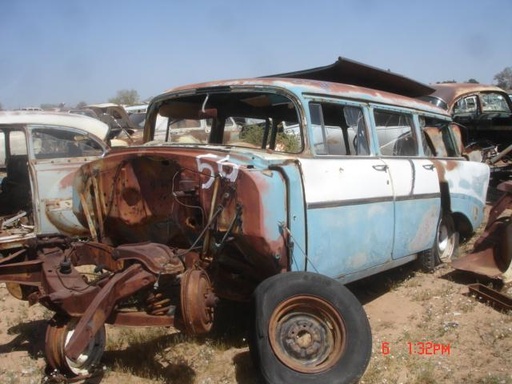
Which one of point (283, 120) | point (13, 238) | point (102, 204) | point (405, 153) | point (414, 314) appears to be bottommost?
point (414, 314)

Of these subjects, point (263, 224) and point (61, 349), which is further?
point (263, 224)

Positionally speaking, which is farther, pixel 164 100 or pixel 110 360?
pixel 164 100

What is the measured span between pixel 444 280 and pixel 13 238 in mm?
4775

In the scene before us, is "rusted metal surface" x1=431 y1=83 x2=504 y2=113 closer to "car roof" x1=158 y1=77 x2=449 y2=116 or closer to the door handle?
"car roof" x1=158 y1=77 x2=449 y2=116

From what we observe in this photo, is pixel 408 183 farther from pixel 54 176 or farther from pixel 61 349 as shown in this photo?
pixel 54 176

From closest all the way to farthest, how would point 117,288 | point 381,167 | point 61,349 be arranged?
point 61,349
point 117,288
point 381,167

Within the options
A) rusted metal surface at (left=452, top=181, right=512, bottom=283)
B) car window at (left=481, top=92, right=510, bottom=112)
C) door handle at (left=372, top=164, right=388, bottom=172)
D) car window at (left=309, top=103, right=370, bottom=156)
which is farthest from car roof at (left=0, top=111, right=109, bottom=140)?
car window at (left=481, top=92, right=510, bottom=112)

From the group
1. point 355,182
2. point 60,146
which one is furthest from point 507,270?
point 60,146

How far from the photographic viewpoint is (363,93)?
424 centimetres

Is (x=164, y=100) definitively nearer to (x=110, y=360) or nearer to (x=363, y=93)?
(x=363, y=93)

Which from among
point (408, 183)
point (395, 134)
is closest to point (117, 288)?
point (408, 183)

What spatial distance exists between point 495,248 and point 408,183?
1.46m

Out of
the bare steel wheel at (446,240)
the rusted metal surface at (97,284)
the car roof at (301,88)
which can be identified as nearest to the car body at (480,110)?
the bare steel wheel at (446,240)
